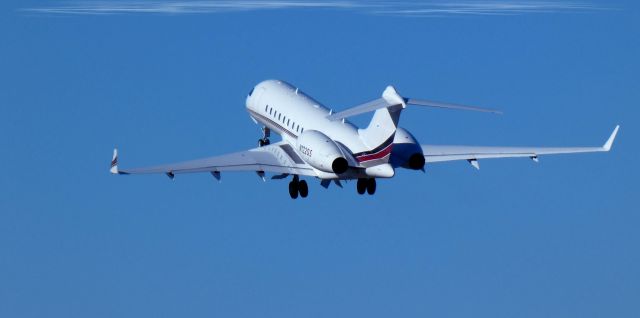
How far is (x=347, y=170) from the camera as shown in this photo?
75875mm

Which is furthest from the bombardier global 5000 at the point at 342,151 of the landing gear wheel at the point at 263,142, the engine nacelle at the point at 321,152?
the landing gear wheel at the point at 263,142

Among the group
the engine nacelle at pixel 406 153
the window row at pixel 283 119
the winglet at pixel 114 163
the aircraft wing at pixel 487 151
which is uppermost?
the window row at pixel 283 119

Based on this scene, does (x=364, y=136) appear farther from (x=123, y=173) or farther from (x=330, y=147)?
(x=123, y=173)

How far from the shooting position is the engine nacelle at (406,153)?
75.9 meters

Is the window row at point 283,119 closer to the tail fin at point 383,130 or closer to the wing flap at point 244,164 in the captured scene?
the wing flap at point 244,164

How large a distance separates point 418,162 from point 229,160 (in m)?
8.77

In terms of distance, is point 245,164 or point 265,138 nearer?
point 245,164

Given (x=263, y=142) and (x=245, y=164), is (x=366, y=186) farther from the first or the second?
(x=263, y=142)

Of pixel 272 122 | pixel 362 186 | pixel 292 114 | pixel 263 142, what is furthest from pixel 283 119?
pixel 362 186

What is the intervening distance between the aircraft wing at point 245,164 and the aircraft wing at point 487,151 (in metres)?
5.38

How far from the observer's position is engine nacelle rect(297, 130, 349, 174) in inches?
2963

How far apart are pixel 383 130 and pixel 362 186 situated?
4066 millimetres

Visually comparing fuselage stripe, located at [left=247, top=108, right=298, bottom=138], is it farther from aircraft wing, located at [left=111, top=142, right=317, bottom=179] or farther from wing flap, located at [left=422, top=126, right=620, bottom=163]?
wing flap, located at [left=422, top=126, right=620, bottom=163]

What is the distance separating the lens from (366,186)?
256 feet
